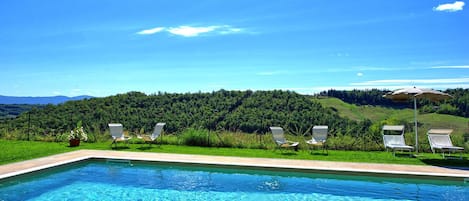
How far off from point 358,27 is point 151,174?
9.50 metres

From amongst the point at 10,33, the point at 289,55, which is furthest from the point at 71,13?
the point at 289,55

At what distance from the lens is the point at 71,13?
12211 mm

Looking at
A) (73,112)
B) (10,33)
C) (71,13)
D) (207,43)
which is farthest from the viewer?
(73,112)

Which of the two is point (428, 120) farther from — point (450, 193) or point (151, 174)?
point (151, 174)

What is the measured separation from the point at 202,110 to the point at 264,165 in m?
23.5

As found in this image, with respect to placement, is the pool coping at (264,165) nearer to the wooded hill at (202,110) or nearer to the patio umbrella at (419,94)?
the patio umbrella at (419,94)

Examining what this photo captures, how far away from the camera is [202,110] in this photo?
3050 centimetres

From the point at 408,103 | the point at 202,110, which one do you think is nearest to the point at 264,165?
the point at 408,103

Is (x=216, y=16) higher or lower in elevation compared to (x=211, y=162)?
higher

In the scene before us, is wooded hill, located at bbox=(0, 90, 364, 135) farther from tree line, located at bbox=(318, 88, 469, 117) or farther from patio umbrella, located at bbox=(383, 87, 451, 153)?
patio umbrella, located at bbox=(383, 87, 451, 153)

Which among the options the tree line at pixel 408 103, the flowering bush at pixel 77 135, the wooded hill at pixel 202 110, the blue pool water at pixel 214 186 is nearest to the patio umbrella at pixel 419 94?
the blue pool water at pixel 214 186

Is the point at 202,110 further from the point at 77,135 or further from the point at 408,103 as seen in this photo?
the point at 77,135

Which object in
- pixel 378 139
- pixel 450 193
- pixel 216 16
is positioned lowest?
pixel 450 193

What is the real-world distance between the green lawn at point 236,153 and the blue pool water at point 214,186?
57.4 inches
